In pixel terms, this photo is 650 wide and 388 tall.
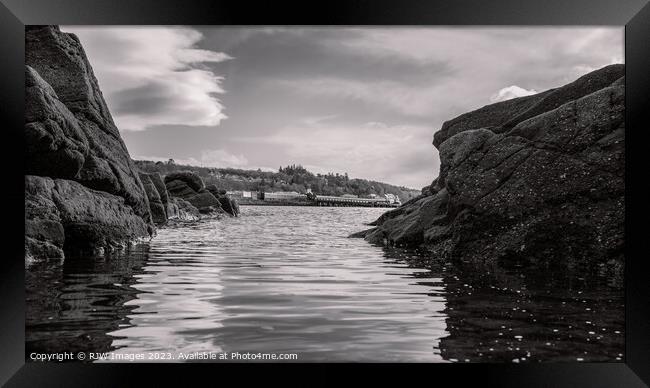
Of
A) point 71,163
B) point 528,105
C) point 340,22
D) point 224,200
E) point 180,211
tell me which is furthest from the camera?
point 224,200

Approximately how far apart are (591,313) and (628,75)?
279cm

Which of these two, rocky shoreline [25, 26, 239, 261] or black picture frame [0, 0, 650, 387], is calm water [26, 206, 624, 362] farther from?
rocky shoreline [25, 26, 239, 261]

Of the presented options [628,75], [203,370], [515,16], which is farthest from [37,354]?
[628,75]

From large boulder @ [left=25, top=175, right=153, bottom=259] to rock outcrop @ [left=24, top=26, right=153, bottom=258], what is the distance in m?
0.02

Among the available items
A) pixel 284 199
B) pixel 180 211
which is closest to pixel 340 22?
pixel 180 211

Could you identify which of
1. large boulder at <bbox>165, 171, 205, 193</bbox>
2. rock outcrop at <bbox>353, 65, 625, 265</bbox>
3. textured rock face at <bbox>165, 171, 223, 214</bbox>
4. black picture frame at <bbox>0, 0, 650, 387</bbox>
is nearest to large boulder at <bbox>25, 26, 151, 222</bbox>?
black picture frame at <bbox>0, 0, 650, 387</bbox>

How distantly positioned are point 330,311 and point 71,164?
9.54m

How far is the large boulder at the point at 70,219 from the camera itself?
11.5 meters

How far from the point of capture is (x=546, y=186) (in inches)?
465

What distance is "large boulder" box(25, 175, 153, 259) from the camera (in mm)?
11523

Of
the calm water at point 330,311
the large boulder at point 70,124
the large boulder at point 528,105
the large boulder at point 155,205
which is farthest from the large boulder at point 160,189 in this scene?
the calm water at point 330,311

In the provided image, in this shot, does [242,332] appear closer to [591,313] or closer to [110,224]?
[591,313]

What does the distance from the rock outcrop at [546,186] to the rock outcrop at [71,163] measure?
8359 mm

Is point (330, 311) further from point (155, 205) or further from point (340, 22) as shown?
point (155, 205)
